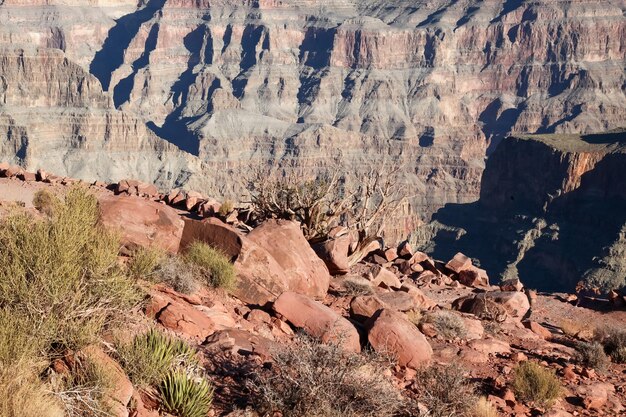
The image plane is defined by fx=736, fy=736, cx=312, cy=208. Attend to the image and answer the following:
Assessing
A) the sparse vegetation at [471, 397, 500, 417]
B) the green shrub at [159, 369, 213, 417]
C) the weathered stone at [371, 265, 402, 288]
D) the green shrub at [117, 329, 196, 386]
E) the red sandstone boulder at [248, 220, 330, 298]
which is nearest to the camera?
the green shrub at [159, 369, 213, 417]

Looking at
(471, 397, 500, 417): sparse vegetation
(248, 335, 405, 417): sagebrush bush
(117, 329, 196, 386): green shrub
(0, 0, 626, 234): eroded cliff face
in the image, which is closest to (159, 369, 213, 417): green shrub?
(117, 329, 196, 386): green shrub

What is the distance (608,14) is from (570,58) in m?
15.7

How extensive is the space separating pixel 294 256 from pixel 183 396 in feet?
23.0

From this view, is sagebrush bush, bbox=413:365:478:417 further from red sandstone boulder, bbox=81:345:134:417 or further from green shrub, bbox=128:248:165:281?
green shrub, bbox=128:248:165:281

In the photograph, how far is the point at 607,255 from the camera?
87.9 meters

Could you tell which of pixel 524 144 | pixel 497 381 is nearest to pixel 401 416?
pixel 497 381

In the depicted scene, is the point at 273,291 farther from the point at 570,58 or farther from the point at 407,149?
the point at 570,58

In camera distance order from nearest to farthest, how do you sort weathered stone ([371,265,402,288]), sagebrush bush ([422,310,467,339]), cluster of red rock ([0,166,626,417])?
cluster of red rock ([0,166,626,417]), sagebrush bush ([422,310,467,339]), weathered stone ([371,265,402,288])

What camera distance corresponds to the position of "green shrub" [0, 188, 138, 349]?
7.55 m

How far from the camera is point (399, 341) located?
1077 centimetres

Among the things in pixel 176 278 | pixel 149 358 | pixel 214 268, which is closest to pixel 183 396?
pixel 149 358

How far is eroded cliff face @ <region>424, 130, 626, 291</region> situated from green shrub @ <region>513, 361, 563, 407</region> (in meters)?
73.9

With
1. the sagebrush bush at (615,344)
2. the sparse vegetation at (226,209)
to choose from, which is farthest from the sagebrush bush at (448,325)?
the sparse vegetation at (226,209)

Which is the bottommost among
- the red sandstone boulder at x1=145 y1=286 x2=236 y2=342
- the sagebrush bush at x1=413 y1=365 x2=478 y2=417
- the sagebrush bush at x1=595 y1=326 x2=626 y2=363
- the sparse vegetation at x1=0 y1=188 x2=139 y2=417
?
the sagebrush bush at x1=595 y1=326 x2=626 y2=363
